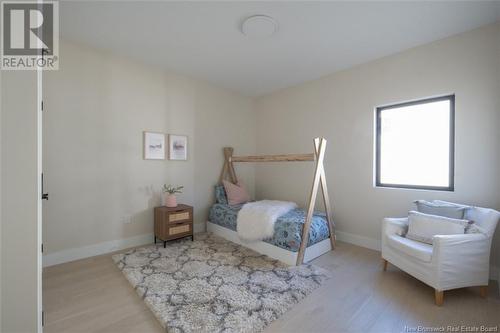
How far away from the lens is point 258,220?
2.84m

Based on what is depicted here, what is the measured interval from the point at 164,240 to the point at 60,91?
2.19 metres

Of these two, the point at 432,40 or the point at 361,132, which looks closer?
the point at 432,40

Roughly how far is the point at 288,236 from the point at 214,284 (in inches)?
38.3

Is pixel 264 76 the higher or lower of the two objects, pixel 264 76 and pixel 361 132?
the higher

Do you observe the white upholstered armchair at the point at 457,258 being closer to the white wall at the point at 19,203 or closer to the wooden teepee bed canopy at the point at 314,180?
the wooden teepee bed canopy at the point at 314,180

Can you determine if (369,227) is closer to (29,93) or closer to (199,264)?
(199,264)

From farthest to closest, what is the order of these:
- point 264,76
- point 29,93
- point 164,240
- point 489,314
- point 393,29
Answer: point 264,76 → point 164,240 → point 393,29 → point 489,314 → point 29,93

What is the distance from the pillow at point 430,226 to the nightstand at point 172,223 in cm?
269

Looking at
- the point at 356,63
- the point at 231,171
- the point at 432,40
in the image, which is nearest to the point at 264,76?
the point at 356,63

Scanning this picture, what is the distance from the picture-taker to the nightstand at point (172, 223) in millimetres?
2926

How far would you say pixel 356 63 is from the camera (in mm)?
3080

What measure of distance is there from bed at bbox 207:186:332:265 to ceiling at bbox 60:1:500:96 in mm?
2155

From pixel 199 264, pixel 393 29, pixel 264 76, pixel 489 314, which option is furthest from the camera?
pixel 264 76

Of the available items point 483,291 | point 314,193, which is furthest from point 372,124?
point 483,291
